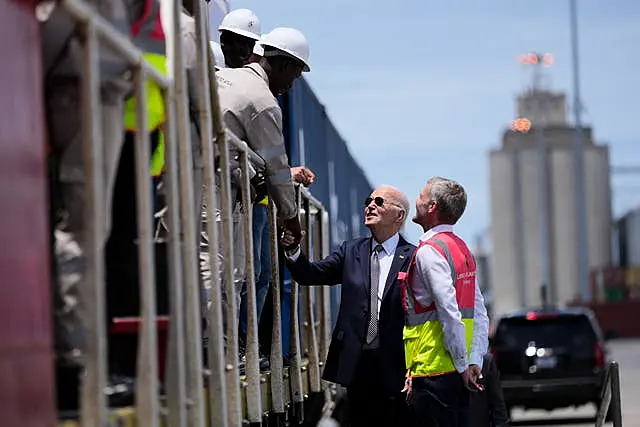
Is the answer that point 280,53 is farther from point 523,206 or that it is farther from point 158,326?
point 523,206

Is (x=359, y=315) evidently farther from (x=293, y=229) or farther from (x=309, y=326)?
(x=309, y=326)

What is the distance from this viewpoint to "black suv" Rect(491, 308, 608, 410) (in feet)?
76.1

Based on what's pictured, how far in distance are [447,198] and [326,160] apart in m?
6.55

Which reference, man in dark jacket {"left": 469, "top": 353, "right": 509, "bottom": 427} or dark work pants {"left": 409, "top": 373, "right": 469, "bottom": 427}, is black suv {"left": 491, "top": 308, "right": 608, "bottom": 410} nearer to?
man in dark jacket {"left": 469, "top": 353, "right": 509, "bottom": 427}

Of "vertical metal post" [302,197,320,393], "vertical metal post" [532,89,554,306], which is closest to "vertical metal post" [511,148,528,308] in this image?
"vertical metal post" [532,89,554,306]

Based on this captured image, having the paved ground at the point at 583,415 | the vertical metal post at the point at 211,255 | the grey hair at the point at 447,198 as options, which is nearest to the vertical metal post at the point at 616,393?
the grey hair at the point at 447,198

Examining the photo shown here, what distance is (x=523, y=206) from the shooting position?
88938 mm

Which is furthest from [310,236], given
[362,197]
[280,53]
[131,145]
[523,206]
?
[523,206]

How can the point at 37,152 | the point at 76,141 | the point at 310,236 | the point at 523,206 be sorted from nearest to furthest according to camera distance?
1. the point at 37,152
2. the point at 76,141
3. the point at 310,236
4. the point at 523,206

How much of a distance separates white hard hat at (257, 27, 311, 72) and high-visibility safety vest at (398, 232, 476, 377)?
131 centimetres

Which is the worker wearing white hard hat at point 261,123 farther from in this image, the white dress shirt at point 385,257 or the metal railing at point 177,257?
the white dress shirt at point 385,257

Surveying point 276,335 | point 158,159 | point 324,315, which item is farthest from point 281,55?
point 324,315

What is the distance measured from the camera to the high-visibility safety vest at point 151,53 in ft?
16.1

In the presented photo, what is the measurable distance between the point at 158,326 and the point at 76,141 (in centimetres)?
101
